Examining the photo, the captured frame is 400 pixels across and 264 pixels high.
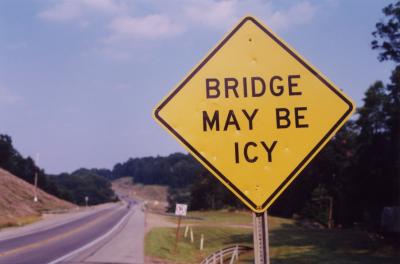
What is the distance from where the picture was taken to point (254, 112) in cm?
398

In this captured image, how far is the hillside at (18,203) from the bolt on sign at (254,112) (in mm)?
41005

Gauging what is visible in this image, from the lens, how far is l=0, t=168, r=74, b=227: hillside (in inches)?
1979

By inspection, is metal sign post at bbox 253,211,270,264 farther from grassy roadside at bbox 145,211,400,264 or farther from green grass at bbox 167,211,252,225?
green grass at bbox 167,211,252,225

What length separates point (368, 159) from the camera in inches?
2213

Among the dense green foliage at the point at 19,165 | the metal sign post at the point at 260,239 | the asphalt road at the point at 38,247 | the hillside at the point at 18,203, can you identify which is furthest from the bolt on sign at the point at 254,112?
the dense green foliage at the point at 19,165

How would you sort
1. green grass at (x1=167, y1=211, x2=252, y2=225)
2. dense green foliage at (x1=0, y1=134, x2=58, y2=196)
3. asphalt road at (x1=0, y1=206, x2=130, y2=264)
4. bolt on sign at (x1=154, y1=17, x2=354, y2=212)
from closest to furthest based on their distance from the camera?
1. bolt on sign at (x1=154, y1=17, x2=354, y2=212)
2. asphalt road at (x1=0, y1=206, x2=130, y2=264)
3. green grass at (x1=167, y1=211, x2=252, y2=225)
4. dense green foliage at (x1=0, y1=134, x2=58, y2=196)

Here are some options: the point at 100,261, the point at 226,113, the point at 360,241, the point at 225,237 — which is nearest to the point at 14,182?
the point at 225,237

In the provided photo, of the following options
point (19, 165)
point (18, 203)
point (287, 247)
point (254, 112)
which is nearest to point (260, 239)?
point (254, 112)

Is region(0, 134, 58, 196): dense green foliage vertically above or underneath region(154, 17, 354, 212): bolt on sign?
above

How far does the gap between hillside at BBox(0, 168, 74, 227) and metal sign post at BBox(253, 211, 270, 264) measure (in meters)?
41.2

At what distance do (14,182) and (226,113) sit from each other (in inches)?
2954

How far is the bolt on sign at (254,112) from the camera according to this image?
12.8 ft

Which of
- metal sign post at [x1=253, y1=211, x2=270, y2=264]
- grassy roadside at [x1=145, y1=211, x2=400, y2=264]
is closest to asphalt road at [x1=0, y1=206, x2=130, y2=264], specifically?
grassy roadside at [x1=145, y1=211, x2=400, y2=264]

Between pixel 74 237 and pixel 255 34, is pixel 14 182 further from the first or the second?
pixel 255 34
